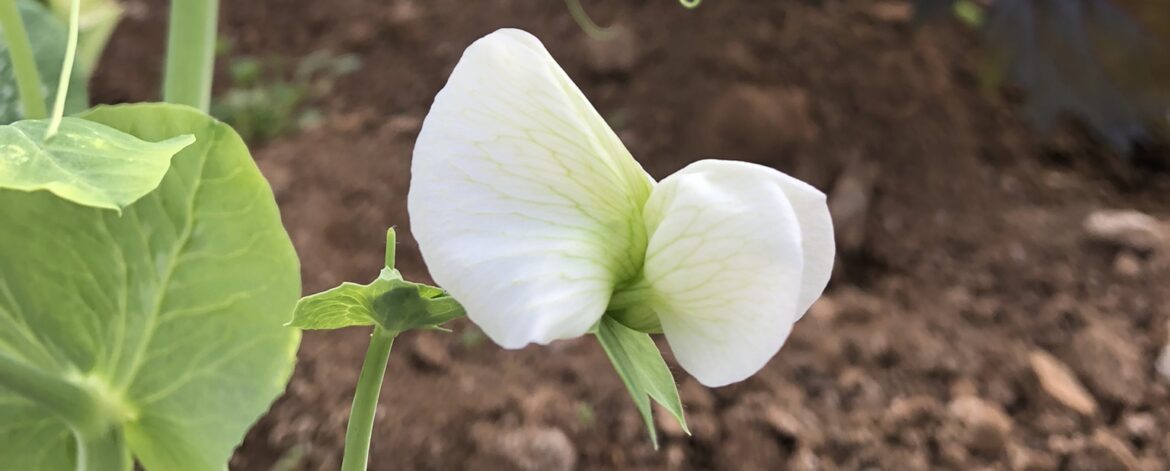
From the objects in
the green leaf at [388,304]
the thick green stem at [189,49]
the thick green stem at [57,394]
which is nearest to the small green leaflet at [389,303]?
the green leaf at [388,304]

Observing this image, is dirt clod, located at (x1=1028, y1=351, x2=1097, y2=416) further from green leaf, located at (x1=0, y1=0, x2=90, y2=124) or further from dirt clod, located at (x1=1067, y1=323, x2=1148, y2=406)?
green leaf, located at (x1=0, y1=0, x2=90, y2=124)

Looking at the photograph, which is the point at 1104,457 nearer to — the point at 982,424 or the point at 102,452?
the point at 982,424

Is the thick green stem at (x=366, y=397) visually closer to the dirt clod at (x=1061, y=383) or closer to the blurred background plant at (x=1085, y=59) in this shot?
the dirt clod at (x=1061, y=383)

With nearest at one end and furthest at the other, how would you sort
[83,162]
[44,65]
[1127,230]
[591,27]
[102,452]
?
[83,162] → [102,452] → [44,65] → [1127,230] → [591,27]

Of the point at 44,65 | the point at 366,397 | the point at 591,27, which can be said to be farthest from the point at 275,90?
the point at 366,397

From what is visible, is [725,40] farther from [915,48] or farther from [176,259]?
[176,259]

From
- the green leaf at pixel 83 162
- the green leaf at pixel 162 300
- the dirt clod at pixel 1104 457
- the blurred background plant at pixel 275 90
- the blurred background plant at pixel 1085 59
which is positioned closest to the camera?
A: the green leaf at pixel 83 162
